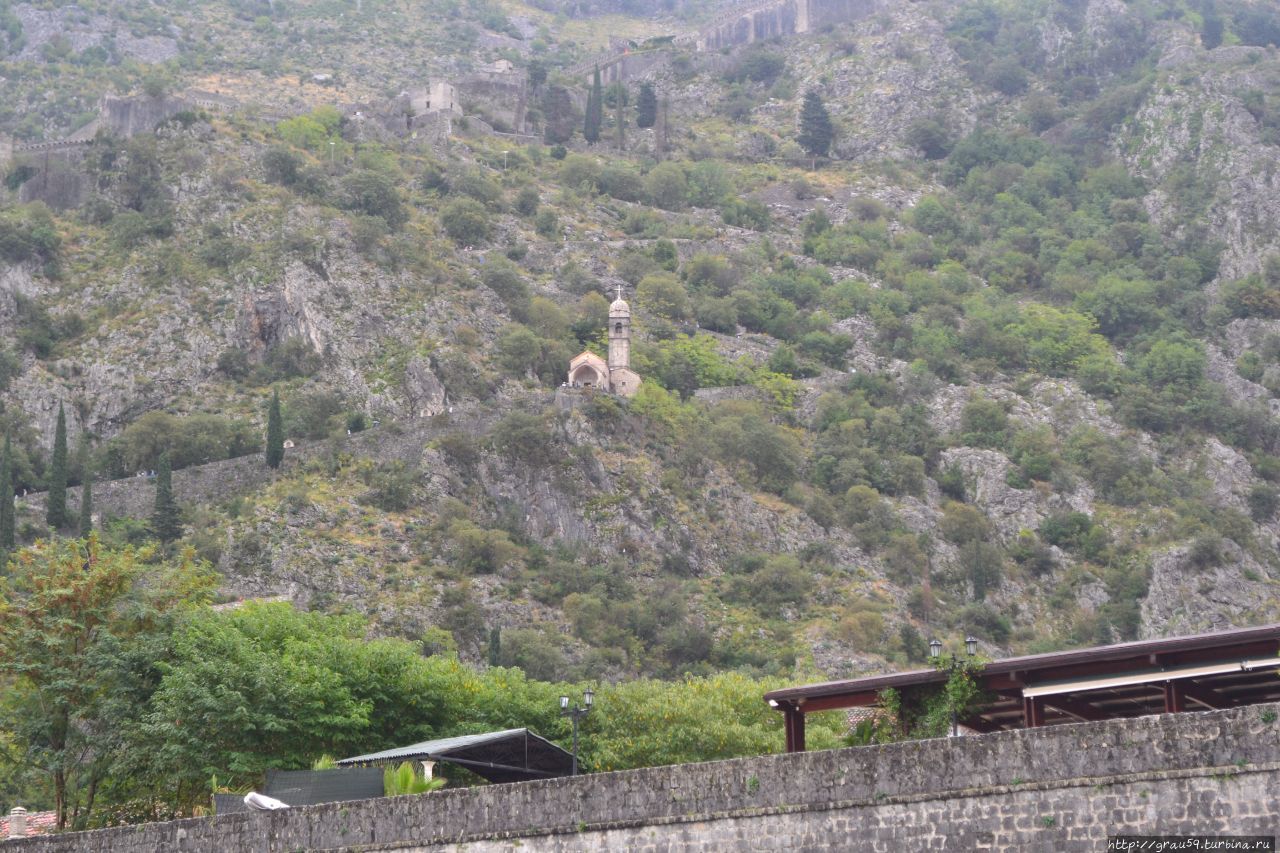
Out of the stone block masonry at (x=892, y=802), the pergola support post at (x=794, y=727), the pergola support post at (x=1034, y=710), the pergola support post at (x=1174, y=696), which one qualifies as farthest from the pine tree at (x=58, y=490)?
the pergola support post at (x=1174, y=696)

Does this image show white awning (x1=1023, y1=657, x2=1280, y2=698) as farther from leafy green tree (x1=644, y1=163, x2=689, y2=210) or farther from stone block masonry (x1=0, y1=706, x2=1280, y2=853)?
leafy green tree (x1=644, y1=163, x2=689, y2=210)

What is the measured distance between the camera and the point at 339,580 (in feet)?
285

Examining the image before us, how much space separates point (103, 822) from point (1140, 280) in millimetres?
105249

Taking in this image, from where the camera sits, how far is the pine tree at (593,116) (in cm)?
15512

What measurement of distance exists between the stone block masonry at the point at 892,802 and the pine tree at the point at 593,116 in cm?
13018

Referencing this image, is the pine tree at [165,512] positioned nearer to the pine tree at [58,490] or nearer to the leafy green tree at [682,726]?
the pine tree at [58,490]

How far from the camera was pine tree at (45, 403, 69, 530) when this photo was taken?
3538 inches

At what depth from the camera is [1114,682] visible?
82.2ft

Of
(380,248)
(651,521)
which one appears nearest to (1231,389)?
(651,521)

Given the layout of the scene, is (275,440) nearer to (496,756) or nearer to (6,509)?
(6,509)

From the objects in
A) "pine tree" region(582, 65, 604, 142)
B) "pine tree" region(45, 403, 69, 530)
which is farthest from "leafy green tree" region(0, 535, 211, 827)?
"pine tree" region(582, 65, 604, 142)

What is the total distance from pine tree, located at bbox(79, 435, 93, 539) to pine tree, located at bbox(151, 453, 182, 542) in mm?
2689

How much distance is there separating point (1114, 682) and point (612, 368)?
83.6 m

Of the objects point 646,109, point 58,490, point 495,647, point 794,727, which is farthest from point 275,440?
point 646,109
